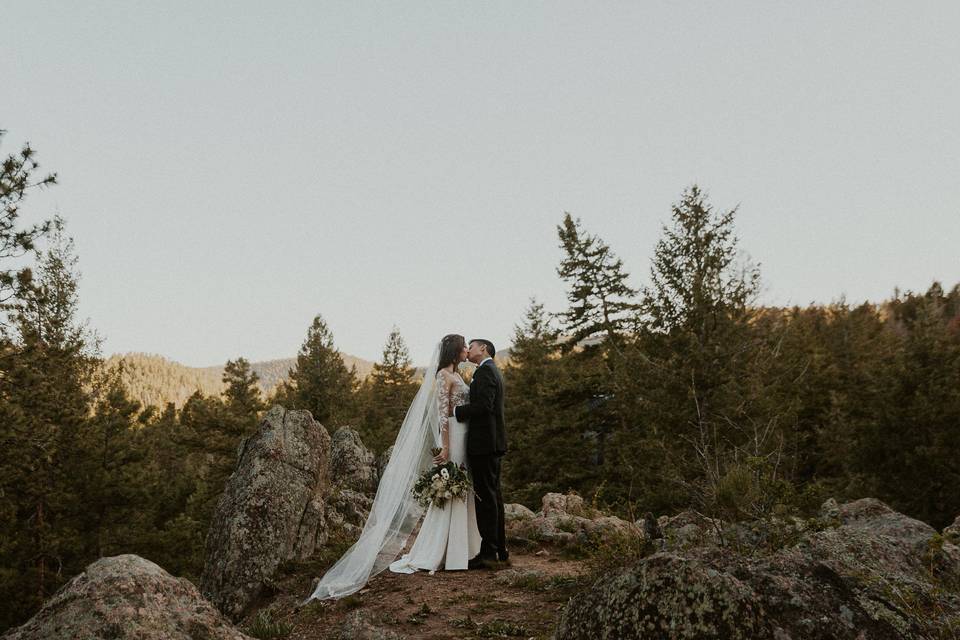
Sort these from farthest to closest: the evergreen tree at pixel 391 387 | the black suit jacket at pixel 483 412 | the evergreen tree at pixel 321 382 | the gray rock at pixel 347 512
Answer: the evergreen tree at pixel 391 387 → the evergreen tree at pixel 321 382 → the gray rock at pixel 347 512 → the black suit jacket at pixel 483 412

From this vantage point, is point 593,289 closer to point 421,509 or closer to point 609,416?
point 609,416

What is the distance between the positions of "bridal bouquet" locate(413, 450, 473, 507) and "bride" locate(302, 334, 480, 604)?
0.44 ft

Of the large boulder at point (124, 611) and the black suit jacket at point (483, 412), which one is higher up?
the black suit jacket at point (483, 412)

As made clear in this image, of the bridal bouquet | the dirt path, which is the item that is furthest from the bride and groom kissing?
the dirt path

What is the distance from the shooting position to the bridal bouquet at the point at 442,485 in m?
8.66

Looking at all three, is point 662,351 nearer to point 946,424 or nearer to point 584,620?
point 946,424

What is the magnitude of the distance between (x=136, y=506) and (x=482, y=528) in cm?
1771

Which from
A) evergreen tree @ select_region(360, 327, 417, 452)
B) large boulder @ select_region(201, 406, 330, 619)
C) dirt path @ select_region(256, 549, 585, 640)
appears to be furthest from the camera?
evergreen tree @ select_region(360, 327, 417, 452)

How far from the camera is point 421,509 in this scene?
9.18 meters

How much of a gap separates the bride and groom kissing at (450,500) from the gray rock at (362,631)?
165 centimetres

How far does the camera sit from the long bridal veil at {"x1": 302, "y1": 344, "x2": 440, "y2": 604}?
8.82 meters

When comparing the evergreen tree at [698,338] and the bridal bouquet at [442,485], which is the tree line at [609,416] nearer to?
the evergreen tree at [698,338]

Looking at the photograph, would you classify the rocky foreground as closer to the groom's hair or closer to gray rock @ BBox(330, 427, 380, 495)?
gray rock @ BBox(330, 427, 380, 495)

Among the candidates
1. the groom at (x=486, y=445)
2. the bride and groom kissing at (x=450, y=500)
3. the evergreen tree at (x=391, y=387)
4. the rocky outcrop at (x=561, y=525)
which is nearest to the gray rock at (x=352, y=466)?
the rocky outcrop at (x=561, y=525)
